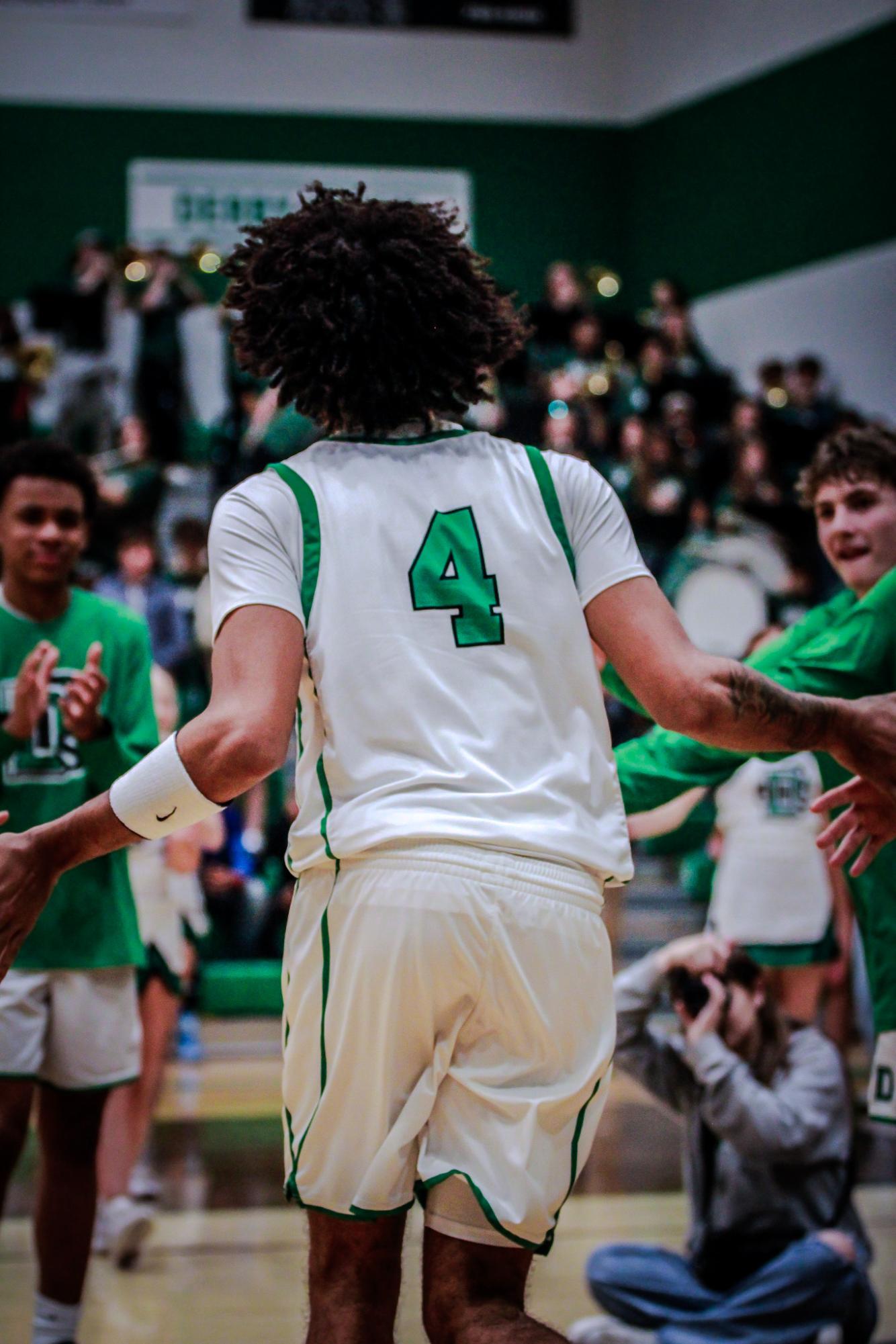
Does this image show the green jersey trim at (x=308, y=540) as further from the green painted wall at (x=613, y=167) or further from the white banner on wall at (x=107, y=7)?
the white banner on wall at (x=107, y=7)

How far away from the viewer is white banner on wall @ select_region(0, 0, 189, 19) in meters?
13.6

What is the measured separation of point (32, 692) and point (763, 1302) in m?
1.90

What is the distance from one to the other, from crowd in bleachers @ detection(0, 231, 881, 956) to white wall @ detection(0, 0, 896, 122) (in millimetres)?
2306

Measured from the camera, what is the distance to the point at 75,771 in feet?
9.75

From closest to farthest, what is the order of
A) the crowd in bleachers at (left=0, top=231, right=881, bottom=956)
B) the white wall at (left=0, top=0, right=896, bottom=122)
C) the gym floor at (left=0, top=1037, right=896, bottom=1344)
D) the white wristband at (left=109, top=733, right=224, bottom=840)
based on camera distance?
the white wristband at (left=109, top=733, right=224, bottom=840), the gym floor at (left=0, top=1037, right=896, bottom=1344), the crowd in bleachers at (left=0, top=231, right=881, bottom=956), the white wall at (left=0, top=0, right=896, bottom=122)

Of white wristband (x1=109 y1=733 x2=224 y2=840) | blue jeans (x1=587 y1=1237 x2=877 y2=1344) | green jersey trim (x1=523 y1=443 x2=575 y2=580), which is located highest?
green jersey trim (x1=523 y1=443 x2=575 y2=580)

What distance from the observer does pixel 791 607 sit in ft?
31.5

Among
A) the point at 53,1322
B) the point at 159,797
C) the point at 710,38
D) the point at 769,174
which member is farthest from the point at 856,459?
the point at 710,38

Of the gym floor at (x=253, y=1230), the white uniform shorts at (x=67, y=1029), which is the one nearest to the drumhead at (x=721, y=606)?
the gym floor at (x=253, y=1230)

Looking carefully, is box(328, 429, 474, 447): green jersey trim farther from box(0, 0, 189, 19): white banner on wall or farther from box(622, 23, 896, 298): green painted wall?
box(0, 0, 189, 19): white banner on wall

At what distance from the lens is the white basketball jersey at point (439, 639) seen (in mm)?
1773

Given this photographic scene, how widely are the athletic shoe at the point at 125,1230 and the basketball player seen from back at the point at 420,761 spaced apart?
216 cm

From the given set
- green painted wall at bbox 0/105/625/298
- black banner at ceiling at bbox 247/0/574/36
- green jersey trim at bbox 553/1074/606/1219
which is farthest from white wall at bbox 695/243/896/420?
green jersey trim at bbox 553/1074/606/1219

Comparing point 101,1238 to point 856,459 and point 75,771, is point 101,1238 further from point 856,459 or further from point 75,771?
point 856,459
